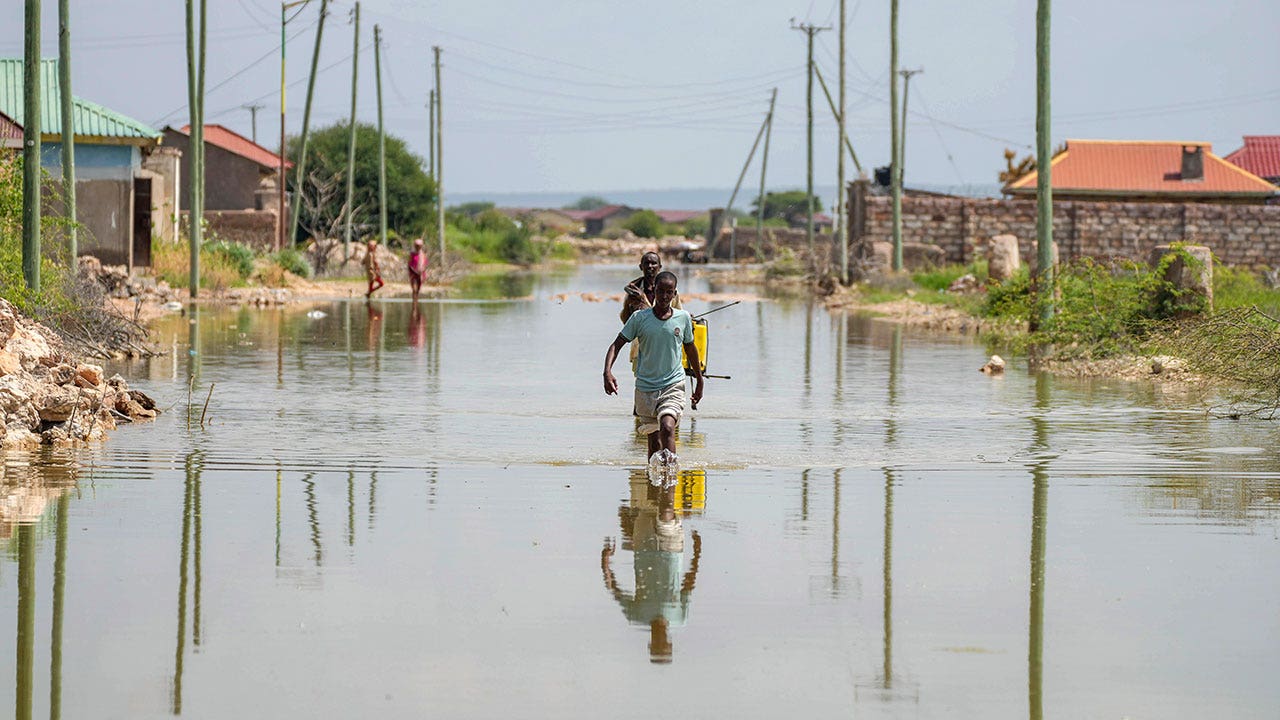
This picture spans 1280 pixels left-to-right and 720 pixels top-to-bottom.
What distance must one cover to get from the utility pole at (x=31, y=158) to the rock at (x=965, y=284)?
26827mm

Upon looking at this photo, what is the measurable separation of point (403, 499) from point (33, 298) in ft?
34.4

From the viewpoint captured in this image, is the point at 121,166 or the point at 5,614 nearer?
the point at 5,614

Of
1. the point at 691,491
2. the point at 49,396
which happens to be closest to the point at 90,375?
the point at 49,396

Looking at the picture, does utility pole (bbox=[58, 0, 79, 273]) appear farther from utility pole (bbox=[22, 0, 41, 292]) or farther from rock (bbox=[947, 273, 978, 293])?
rock (bbox=[947, 273, 978, 293])

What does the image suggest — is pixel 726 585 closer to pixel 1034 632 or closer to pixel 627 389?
pixel 1034 632

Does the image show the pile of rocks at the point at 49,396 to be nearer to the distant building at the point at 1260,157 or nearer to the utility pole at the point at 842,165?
the utility pole at the point at 842,165

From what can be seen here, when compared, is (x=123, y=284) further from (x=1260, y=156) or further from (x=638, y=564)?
(x=1260, y=156)

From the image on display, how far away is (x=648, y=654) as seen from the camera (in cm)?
708

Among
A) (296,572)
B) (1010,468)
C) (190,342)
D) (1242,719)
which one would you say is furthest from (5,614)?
(190,342)

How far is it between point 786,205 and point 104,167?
13999 cm

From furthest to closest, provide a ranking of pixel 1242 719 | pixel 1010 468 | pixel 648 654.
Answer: pixel 1010 468 < pixel 648 654 < pixel 1242 719

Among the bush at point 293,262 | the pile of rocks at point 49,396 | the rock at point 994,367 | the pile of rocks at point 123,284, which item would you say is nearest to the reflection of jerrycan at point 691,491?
the pile of rocks at point 49,396

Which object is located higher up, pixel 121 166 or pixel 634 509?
pixel 121 166

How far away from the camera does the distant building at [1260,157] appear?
78.3 metres
